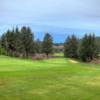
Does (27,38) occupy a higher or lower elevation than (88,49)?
higher

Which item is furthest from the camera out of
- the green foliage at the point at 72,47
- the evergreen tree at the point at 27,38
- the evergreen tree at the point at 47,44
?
the evergreen tree at the point at 47,44

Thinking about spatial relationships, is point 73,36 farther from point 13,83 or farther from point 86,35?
point 13,83

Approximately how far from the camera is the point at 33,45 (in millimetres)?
83062

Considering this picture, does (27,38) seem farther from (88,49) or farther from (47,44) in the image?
(88,49)

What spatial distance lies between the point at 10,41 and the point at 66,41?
17.5m

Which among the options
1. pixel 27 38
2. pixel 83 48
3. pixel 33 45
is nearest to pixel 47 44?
pixel 33 45

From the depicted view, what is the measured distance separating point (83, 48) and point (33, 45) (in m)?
14.7

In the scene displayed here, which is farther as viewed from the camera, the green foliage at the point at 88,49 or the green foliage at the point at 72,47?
the green foliage at the point at 72,47

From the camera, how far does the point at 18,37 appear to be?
80.2m

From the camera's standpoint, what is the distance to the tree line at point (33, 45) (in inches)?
3123

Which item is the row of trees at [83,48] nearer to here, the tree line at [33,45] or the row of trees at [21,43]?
the tree line at [33,45]

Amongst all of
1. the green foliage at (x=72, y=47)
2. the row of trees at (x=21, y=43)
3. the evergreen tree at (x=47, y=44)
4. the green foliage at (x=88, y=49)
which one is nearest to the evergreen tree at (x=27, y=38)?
the row of trees at (x=21, y=43)

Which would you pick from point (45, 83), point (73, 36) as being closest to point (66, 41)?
point (73, 36)

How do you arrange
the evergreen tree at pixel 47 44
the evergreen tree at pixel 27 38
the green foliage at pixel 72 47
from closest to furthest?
1. the evergreen tree at pixel 27 38
2. the green foliage at pixel 72 47
3. the evergreen tree at pixel 47 44
